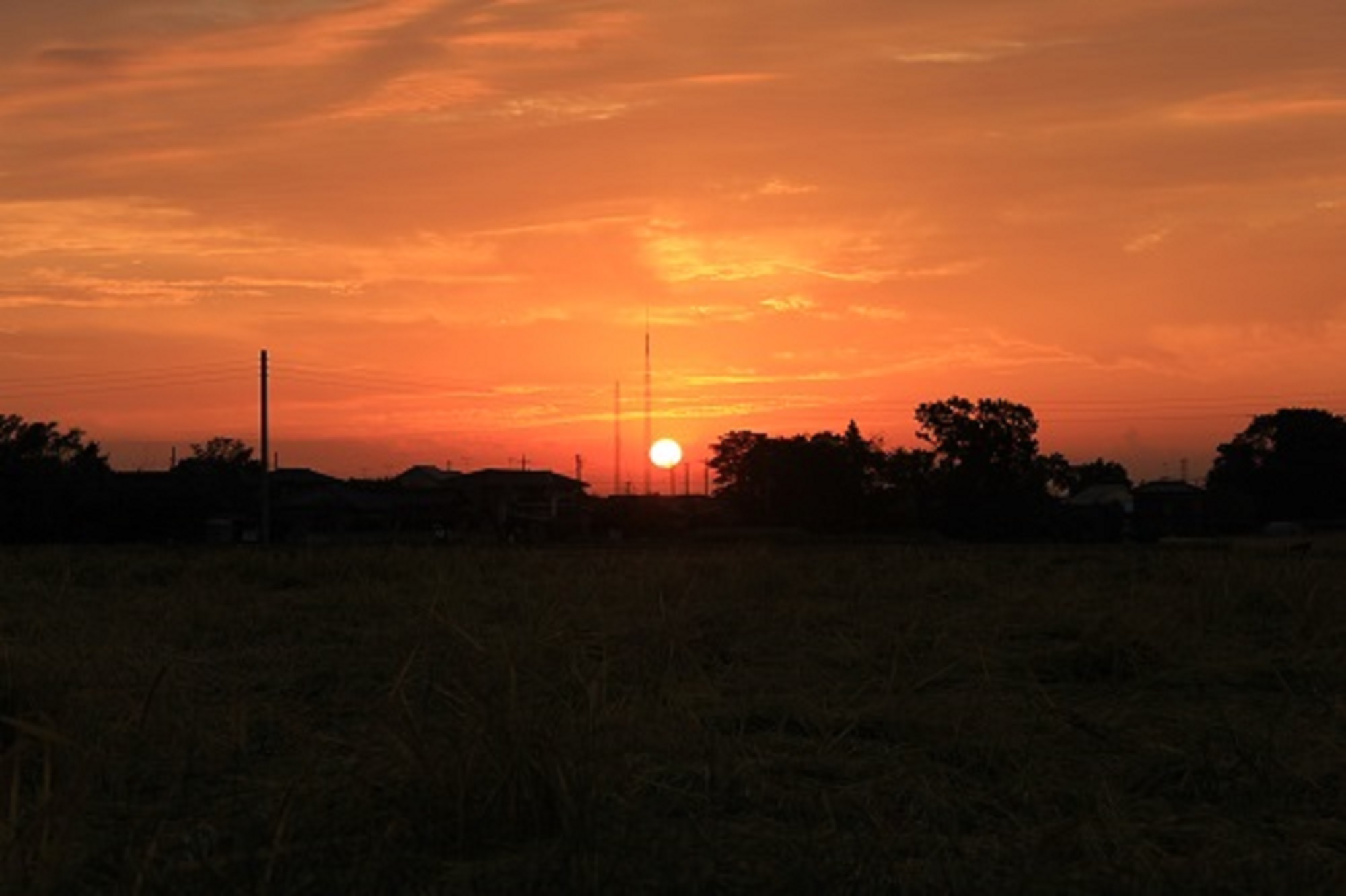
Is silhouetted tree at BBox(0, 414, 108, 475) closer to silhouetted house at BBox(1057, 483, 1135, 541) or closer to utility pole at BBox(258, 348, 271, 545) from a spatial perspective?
utility pole at BBox(258, 348, 271, 545)

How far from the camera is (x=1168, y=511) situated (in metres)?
84.0

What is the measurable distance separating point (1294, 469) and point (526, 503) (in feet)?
156

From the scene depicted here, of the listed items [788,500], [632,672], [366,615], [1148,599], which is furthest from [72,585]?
[788,500]

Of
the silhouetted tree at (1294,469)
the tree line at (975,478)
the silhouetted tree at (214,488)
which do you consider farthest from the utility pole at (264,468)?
the silhouetted tree at (1294,469)

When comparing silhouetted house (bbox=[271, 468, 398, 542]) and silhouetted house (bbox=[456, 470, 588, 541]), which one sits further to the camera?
silhouetted house (bbox=[271, 468, 398, 542])

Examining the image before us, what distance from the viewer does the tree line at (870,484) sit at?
60.6 metres

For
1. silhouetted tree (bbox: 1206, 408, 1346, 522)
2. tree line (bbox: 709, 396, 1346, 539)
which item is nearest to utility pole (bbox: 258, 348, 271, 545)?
tree line (bbox: 709, 396, 1346, 539)

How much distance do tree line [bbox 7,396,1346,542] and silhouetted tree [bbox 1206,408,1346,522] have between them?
0.09 metres

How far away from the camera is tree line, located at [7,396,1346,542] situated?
6059cm

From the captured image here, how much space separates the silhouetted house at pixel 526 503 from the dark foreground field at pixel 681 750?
44.0m

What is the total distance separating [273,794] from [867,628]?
Result: 22.3 ft

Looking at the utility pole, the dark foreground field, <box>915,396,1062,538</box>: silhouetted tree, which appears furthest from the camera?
<box>915,396,1062,538</box>: silhouetted tree

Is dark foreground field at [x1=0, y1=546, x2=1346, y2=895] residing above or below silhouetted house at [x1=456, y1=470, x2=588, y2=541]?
below

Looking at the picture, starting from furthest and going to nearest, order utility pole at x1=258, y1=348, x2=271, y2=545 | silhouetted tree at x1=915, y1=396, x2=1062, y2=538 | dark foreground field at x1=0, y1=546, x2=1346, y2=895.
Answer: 1. silhouetted tree at x1=915, y1=396, x2=1062, y2=538
2. utility pole at x1=258, y1=348, x2=271, y2=545
3. dark foreground field at x1=0, y1=546, x2=1346, y2=895
